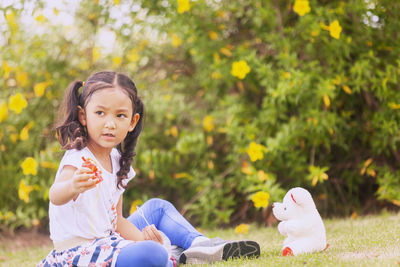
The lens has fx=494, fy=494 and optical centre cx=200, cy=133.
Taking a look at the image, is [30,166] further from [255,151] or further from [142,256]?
[142,256]

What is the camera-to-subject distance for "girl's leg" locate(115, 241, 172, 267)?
1796 millimetres

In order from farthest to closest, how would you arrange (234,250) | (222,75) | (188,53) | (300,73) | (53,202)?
(188,53) < (222,75) < (300,73) < (234,250) < (53,202)

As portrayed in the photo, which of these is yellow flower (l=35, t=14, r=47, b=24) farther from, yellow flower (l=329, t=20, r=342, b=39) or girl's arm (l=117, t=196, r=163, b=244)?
yellow flower (l=329, t=20, r=342, b=39)

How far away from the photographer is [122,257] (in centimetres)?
182

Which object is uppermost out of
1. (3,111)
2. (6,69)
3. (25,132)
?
(6,69)

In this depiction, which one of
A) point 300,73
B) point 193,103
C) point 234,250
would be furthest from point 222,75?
point 234,250

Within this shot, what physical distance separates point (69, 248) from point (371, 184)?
8.99 feet

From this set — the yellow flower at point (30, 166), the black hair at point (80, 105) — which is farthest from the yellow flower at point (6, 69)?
the black hair at point (80, 105)

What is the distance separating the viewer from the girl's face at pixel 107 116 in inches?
76.9

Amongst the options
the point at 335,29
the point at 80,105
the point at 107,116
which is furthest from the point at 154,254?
the point at 335,29

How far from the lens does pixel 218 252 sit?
2.08 metres

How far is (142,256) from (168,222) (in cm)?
60

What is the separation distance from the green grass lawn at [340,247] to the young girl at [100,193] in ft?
0.93

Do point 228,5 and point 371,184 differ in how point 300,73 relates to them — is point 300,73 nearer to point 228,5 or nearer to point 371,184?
point 228,5
